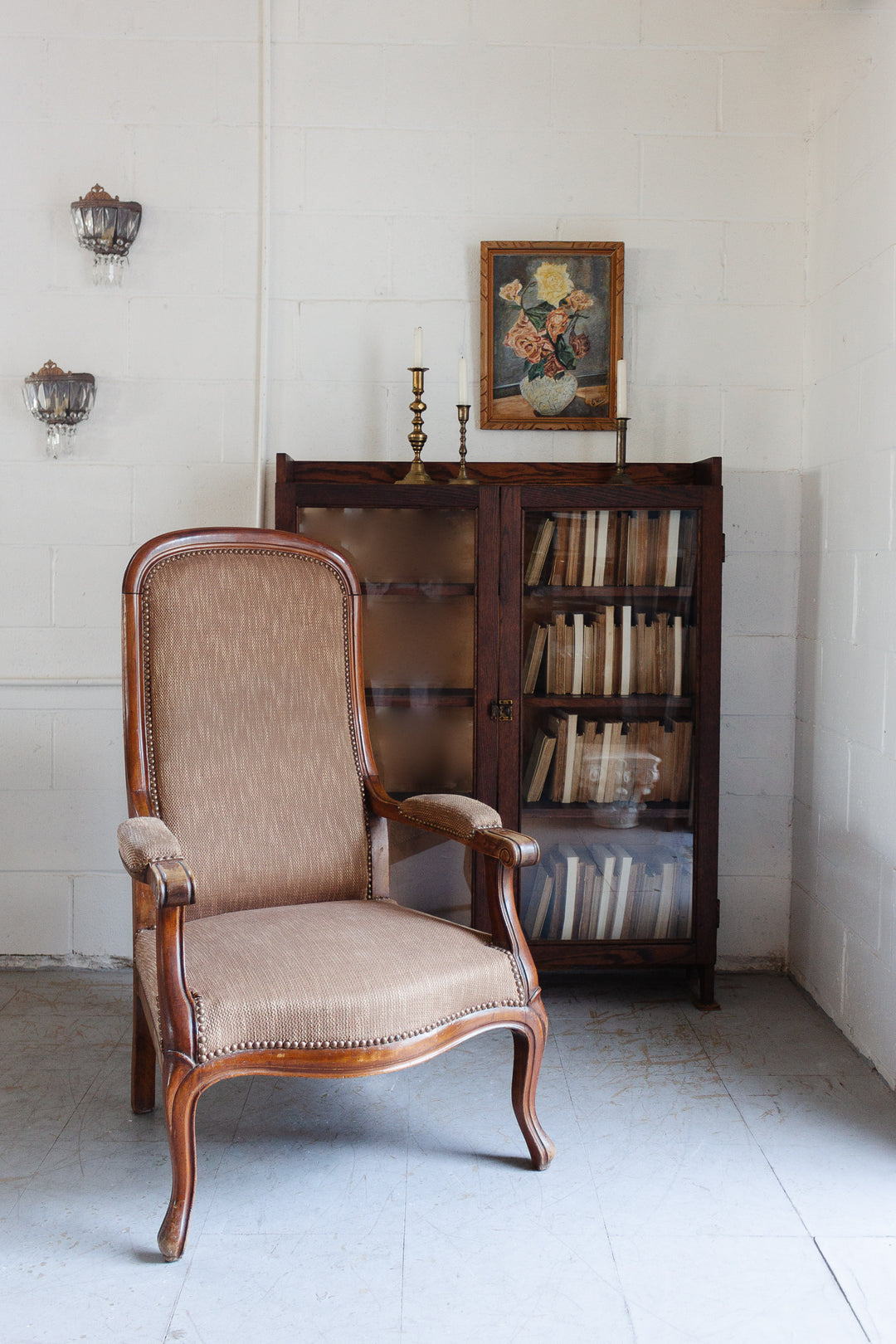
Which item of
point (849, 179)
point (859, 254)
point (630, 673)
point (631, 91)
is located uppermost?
point (631, 91)

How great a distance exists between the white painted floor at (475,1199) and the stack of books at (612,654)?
2.70 ft

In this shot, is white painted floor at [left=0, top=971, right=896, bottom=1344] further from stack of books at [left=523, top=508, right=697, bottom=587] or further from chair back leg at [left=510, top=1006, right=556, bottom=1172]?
stack of books at [left=523, top=508, right=697, bottom=587]

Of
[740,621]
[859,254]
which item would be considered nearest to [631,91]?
[859,254]

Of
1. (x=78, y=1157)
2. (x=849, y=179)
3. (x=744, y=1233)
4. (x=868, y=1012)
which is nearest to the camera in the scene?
(x=744, y=1233)

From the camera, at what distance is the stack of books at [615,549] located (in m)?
2.56

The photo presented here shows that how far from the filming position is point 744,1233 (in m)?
1.73

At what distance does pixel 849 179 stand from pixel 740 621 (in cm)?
112

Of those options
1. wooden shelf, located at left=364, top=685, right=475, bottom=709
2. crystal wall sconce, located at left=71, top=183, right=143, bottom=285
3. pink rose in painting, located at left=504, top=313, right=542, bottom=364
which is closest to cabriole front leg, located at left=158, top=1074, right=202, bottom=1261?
wooden shelf, located at left=364, top=685, right=475, bottom=709

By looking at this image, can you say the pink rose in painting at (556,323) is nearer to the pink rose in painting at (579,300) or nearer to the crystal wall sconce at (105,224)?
the pink rose in painting at (579,300)

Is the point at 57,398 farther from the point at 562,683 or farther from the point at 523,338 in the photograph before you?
the point at 562,683

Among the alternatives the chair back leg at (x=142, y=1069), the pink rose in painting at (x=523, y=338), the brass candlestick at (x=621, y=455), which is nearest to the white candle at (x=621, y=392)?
the brass candlestick at (x=621, y=455)

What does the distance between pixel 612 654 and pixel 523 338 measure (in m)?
0.88

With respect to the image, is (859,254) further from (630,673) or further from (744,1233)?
A: (744,1233)

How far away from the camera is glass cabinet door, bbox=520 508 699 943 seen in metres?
2.58
